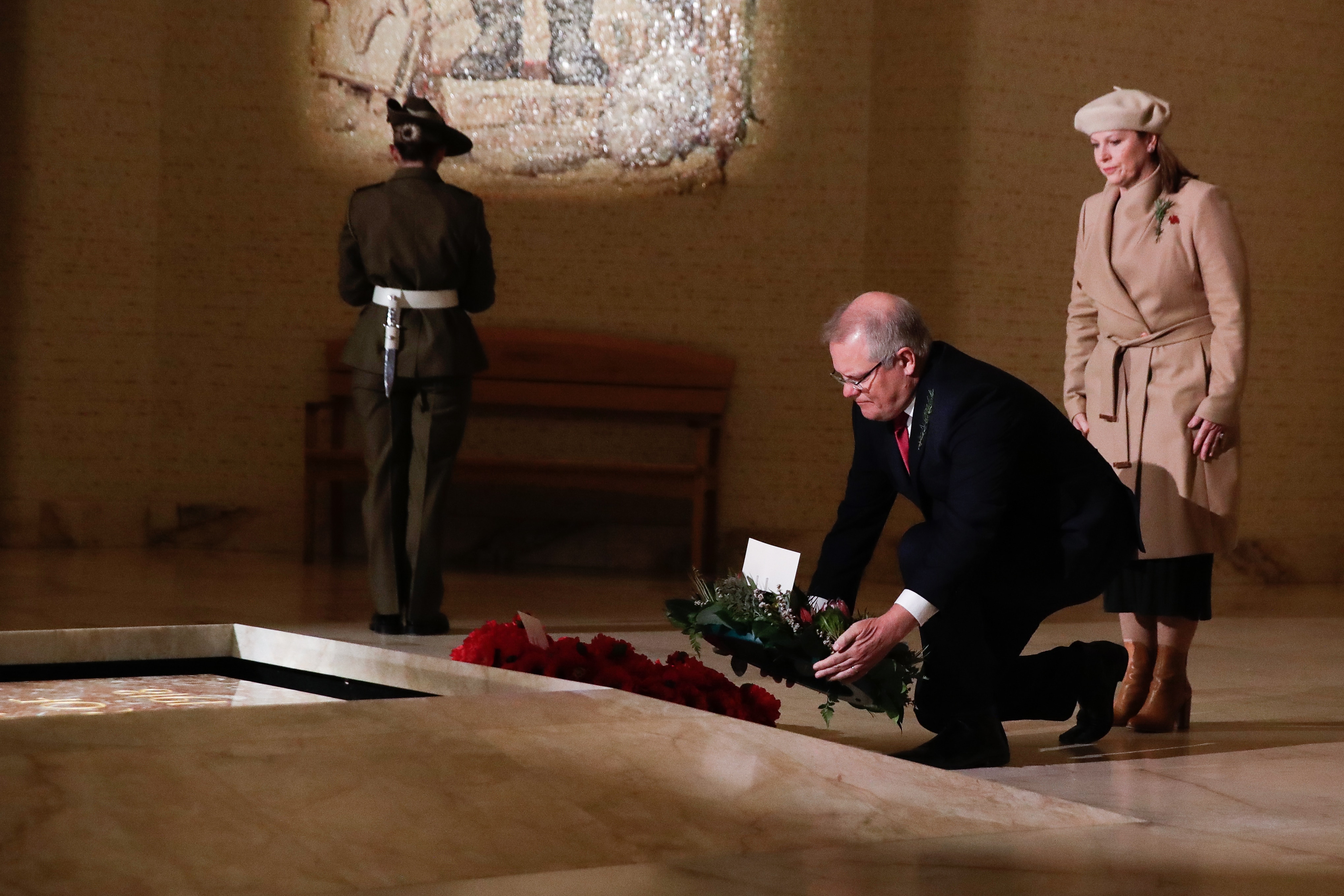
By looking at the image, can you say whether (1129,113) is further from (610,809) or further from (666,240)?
(666,240)

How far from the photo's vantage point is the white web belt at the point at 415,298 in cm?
558

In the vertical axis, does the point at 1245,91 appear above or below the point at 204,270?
above

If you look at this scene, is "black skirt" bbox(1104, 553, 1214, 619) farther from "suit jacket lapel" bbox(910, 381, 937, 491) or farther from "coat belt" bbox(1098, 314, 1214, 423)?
"suit jacket lapel" bbox(910, 381, 937, 491)

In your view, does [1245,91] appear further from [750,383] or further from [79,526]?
[79,526]

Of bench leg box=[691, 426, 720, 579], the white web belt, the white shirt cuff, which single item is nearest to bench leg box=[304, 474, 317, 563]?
bench leg box=[691, 426, 720, 579]

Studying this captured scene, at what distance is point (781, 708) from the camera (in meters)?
4.34

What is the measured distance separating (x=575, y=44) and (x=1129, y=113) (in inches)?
188

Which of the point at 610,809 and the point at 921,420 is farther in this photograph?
the point at 921,420

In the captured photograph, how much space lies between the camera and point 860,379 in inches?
133

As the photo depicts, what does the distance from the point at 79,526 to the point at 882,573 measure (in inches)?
160

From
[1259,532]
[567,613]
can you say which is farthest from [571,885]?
[1259,532]

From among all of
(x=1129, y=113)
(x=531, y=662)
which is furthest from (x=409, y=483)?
(x=1129, y=113)

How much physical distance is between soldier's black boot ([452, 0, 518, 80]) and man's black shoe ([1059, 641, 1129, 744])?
560 centimetres

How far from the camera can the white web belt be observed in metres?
5.58
